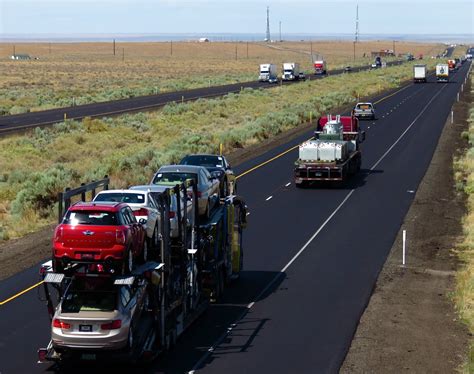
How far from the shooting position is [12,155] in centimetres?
5678

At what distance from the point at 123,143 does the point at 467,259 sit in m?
39.4

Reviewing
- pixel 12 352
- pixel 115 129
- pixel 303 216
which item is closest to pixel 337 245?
pixel 303 216

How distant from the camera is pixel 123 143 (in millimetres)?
Result: 66438

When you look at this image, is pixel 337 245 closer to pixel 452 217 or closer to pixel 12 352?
pixel 452 217

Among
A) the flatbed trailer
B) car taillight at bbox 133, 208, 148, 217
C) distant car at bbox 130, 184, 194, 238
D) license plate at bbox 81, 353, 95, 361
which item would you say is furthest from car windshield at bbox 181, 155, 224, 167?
license plate at bbox 81, 353, 95, 361

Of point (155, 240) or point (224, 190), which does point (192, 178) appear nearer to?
point (224, 190)

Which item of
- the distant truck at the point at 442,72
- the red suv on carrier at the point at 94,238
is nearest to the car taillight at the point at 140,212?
the red suv on carrier at the point at 94,238

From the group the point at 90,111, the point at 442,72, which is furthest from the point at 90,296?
the point at 442,72

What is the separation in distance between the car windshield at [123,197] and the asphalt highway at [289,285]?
3222 millimetres

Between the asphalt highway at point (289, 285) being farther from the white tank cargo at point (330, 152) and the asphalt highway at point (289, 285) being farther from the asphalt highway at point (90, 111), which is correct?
the asphalt highway at point (90, 111)

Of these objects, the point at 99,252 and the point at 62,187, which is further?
the point at 62,187

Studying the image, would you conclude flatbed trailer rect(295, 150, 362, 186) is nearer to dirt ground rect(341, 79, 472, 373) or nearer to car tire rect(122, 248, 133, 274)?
dirt ground rect(341, 79, 472, 373)

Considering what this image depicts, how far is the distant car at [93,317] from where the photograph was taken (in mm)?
16797

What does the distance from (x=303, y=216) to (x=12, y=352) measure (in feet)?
66.0
